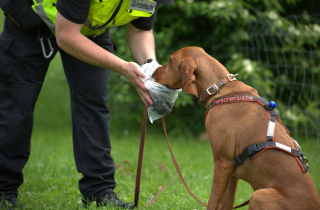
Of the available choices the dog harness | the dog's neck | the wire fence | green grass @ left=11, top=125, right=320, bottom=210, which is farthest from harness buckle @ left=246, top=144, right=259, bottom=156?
the wire fence

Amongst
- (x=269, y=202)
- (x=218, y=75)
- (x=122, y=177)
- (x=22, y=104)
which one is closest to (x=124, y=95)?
(x=122, y=177)

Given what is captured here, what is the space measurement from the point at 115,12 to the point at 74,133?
4.06 ft

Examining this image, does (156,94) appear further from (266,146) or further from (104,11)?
(266,146)

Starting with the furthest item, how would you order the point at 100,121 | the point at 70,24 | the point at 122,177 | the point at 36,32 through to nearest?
the point at 122,177 < the point at 100,121 < the point at 36,32 < the point at 70,24

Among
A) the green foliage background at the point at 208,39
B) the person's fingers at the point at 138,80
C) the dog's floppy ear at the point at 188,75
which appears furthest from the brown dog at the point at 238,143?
the green foliage background at the point at 208,39

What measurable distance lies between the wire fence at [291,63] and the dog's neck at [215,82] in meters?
2.58

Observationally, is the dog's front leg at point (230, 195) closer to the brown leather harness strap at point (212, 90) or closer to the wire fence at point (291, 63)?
the brown leather harness strap at point (212, 90)

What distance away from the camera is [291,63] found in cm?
542

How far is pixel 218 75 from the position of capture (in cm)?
256

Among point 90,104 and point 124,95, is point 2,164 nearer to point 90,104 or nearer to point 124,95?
point 90,104

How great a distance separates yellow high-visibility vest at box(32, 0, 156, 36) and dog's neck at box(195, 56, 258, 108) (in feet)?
2.11

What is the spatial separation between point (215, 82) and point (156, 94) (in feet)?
1.59

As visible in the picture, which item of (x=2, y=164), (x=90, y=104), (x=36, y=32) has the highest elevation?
(x=36, y=32)

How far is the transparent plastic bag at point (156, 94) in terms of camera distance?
2.61m
